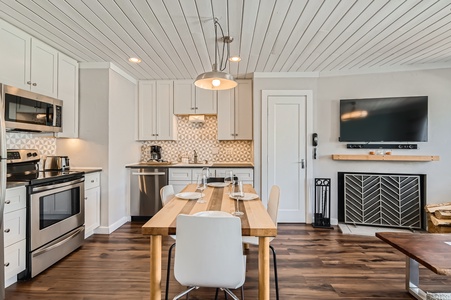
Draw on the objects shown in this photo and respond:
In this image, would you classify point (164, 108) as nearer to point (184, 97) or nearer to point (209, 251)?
point (184, 97)

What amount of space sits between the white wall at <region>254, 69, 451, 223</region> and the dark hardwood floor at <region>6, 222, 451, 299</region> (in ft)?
3.86

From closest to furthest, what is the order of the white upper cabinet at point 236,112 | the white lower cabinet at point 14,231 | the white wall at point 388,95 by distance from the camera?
the white lower cabinet at point 14,231, the white wall at point 388,95, the white upper cabinet at point 236,112

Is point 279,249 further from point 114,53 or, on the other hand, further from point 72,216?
point 114,53

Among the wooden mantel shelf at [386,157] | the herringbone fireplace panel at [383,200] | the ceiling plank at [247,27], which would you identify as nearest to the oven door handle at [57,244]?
the ceiling plank at [247,27]

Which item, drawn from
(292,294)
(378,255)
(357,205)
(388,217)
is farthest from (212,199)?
(388,217)

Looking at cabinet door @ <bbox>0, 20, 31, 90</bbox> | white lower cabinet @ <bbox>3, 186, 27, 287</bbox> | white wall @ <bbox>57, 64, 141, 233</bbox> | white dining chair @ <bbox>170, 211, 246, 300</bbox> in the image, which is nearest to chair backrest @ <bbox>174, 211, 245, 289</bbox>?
white dining chair @ <bbox>170, 211, 246, 300</bbox>

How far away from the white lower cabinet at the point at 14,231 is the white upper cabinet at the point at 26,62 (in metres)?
1.15

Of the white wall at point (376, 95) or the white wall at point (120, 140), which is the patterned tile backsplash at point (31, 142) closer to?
the white wall at point (120, 140)

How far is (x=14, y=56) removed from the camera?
249 cm

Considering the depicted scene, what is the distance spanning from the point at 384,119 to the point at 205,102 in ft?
9.47

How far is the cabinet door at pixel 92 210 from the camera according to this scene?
10.6ft

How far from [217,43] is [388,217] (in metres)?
3.54

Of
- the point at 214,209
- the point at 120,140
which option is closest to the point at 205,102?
the point at 120,140

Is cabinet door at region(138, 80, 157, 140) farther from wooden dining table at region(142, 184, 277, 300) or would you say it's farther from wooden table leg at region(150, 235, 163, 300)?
wooden table leg at region(150, 235, 163, 300)
